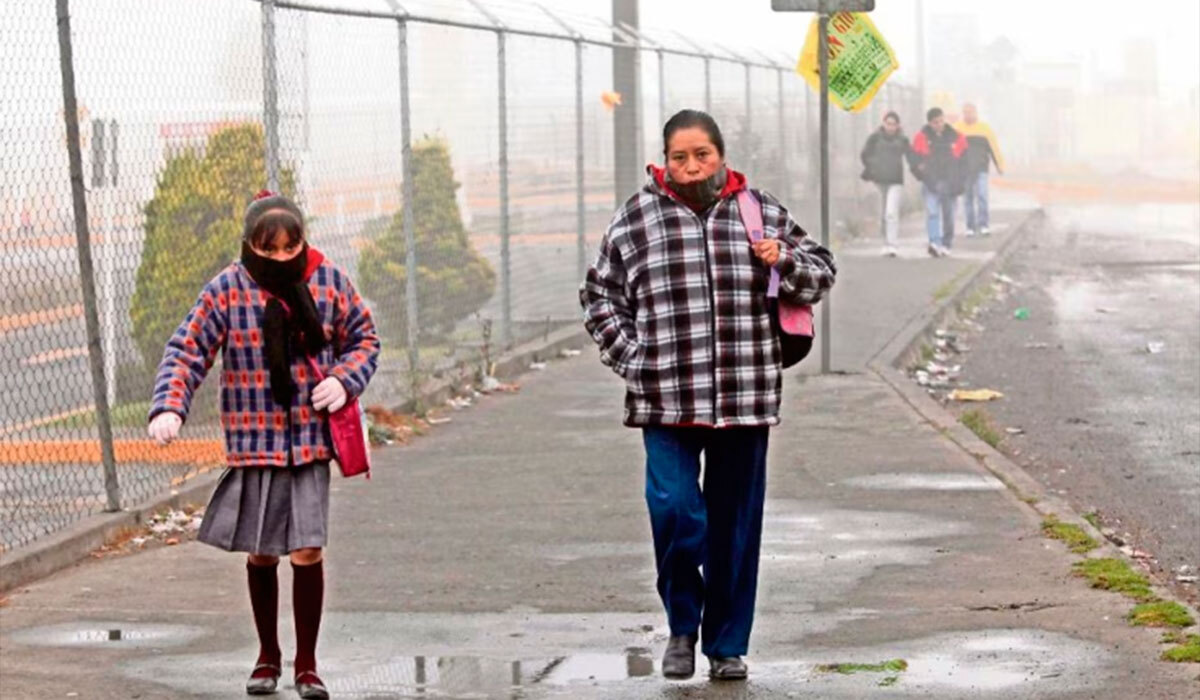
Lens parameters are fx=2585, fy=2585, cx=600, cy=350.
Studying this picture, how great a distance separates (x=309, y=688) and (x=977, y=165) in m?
27.4

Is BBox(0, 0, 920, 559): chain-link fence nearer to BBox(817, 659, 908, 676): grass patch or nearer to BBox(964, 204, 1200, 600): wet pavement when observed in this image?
BBox(964, 204, 1200, 600): wet pavement

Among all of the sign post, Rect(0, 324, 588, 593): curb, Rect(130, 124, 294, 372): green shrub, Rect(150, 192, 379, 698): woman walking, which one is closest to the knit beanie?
Rect(150, 192, 379, 698): woman walking

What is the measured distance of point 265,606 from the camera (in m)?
7.49

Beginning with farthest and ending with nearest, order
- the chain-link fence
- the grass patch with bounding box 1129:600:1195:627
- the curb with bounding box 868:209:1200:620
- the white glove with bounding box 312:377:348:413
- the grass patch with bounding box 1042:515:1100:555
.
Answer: the chain-link fence → the curb with bounding box 868:209:1200:620 → the grass patch with bounding box 1042:515:1100:555 → the grass patch with bounding box 1129:600:1195:627 → the white glove with bounding box 312:377:348:413

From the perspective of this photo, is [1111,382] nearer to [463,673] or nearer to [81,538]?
[81,538]

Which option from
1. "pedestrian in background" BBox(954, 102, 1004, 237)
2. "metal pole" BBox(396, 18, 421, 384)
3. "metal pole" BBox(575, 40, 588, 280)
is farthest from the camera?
"pedestrian in background" BBox(954, 102, 1004, 237)

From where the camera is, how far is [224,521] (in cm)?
731

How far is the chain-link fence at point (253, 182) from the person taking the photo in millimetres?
11109

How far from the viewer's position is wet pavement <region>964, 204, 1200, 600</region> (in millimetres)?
11820

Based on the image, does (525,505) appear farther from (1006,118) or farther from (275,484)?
(1006,118)

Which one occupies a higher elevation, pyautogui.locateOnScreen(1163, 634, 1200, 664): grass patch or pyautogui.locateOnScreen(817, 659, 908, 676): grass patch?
pyautogui.locateOnScreen(1163, 634, 1200, 664): grass patch

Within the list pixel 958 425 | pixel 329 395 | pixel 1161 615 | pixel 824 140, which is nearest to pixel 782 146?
pixel 824 140

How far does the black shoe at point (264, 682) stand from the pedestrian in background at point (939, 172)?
76.0ft

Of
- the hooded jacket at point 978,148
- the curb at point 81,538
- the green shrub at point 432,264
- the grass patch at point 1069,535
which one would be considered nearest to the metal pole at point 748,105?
the hooded jacket at point 978,148
